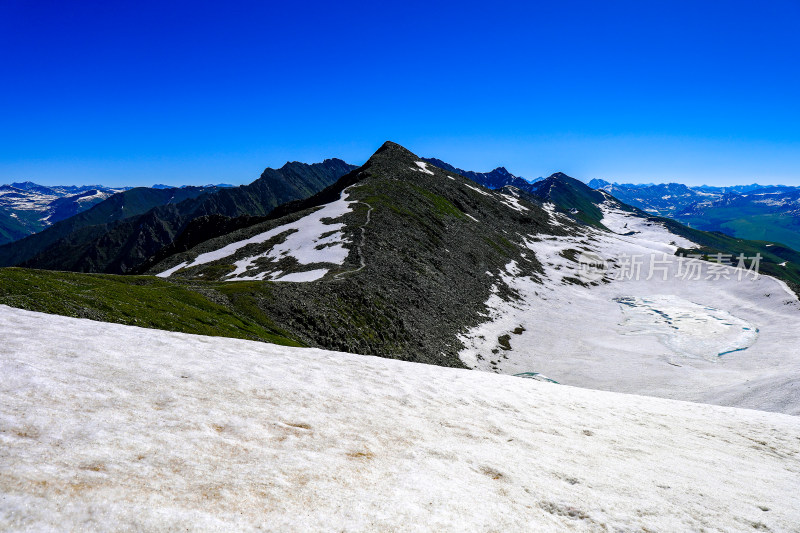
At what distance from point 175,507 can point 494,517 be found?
19.5 ft

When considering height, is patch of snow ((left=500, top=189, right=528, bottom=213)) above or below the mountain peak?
below

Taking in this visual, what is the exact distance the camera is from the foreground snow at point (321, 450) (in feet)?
21.9

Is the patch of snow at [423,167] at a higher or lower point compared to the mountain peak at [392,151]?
lower

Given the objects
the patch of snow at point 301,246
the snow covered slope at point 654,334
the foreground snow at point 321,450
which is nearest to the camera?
the foreground snow at point 321,450

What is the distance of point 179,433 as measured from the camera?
8.88 meters

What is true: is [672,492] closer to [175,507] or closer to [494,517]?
[494,517]

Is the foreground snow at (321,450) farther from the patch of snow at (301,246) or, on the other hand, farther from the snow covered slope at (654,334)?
the patch of snow at (301,246)

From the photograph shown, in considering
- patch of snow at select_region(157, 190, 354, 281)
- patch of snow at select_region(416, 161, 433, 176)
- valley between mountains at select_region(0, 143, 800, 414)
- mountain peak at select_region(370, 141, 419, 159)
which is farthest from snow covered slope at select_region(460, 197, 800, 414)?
mountain peak at select_region(370, 141, 419, 159)

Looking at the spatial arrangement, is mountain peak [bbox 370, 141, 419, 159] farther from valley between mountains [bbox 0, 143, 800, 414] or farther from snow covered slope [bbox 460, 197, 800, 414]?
snow covered slope [bbox 460, 197, 800, 414]

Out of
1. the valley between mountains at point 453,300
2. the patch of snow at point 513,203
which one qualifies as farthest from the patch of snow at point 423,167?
the patch of snow at point 513,203

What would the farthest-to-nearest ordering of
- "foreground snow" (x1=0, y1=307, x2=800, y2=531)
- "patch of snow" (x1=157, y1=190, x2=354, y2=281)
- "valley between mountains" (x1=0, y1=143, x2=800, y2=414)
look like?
"patch of snow" (x1=157, y1=190, x2=354, y2=281), "valley between mountains" (x1=0, y1=143, x2=800, y2=414), "foreground snow" (x1=0, y1=307, x2=800, y2=531)

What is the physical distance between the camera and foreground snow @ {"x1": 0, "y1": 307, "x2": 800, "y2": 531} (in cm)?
666

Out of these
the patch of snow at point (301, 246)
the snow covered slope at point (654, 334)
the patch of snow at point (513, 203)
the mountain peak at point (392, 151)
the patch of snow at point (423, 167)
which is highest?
the mountain peak at point (392, 151)

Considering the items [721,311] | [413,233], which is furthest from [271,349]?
[721,311]
